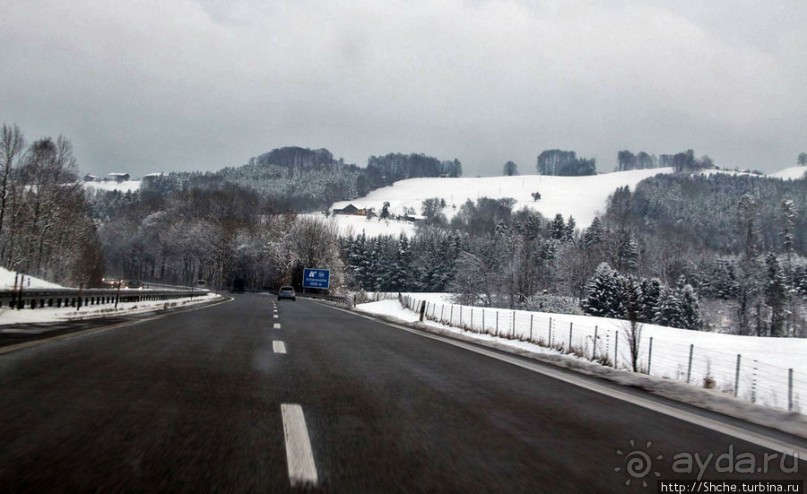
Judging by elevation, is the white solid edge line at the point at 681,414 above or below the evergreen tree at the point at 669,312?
above

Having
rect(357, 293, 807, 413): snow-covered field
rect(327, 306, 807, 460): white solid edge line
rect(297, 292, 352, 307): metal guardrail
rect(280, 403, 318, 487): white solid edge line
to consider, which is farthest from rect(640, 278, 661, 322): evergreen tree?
rect(280, 403, 318, 487): white solid edge line

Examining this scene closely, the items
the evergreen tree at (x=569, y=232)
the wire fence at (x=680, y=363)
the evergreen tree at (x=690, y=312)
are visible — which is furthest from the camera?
the evergreen tree at (x=569, y=232)

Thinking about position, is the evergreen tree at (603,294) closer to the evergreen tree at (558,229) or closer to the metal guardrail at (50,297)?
the metal guardrail at (50,297)

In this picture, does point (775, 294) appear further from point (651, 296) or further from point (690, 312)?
point (651, 296)

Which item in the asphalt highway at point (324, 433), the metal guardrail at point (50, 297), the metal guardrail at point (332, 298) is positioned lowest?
the metal guardrail at point (332, 298)

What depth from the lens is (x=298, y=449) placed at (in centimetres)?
465

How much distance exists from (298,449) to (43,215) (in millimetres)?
62922

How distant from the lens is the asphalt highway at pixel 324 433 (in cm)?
398

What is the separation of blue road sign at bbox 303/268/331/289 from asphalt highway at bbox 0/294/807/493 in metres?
76.2

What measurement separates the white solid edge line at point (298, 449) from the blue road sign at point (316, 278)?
8014cm

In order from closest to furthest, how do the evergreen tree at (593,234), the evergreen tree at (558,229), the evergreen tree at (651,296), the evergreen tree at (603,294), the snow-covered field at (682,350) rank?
the snow-covered field at (682,350)
the evergreen tree at (603,294)
the evergreen tree at (651,296)
the evergreen tree at (593,234)
the evergreen tree at (558,229)

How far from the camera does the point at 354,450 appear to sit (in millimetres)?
4742

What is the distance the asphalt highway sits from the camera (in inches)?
157

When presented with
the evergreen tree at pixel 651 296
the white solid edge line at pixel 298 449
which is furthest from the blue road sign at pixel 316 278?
the white solid edge line at pixel 298 449
